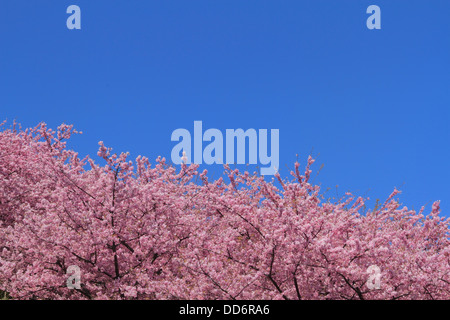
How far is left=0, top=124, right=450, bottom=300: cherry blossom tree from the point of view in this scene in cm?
833

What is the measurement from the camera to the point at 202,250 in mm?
9977

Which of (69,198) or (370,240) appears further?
(69,198)

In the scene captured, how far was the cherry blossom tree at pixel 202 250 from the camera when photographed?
8.33m

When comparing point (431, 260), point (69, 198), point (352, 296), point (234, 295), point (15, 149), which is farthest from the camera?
point (15, 149)

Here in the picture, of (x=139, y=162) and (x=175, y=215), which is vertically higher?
(x=139, y=162)

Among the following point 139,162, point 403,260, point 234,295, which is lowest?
point 234,295

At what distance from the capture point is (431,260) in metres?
9.31

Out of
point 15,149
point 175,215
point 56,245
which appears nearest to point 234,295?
point 175,215

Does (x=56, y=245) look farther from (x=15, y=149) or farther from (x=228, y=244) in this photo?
(x=15, y=149)

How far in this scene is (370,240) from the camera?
9062 millimetres

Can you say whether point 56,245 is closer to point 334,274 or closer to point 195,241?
point 195,241

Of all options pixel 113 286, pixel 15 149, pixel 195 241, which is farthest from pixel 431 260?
pixel 15 149

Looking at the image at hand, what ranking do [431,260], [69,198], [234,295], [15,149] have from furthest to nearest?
[15,149]
[69,198]
[431,260]
[234,295]

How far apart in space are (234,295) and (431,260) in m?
4.23
